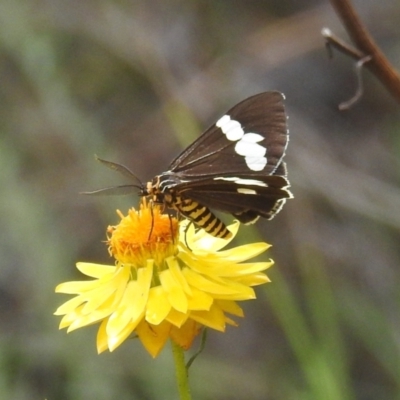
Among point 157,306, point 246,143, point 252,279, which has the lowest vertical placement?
point 157,306

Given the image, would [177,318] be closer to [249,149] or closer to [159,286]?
[159,286]

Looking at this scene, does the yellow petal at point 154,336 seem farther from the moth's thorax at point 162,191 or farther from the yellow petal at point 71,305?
the moth's thorax at point 162,191

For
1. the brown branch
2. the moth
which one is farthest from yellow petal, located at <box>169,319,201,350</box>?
the brown branch

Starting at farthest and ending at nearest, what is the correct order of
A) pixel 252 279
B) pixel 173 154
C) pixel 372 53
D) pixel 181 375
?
1. pixel 173 154
2. pixel 372 53
3. pixel 252 279
4. pixel 181 375

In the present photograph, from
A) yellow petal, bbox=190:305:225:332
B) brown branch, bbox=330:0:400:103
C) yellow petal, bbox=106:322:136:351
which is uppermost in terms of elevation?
brown branch, bbox=330:0:400:103

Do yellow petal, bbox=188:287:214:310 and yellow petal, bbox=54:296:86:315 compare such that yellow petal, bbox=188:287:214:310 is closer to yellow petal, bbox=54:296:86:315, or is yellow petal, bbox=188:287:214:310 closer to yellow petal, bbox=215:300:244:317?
yellow petal, bbox=215:300:244:317

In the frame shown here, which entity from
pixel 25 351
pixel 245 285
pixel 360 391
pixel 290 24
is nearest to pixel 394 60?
pixel 290 24

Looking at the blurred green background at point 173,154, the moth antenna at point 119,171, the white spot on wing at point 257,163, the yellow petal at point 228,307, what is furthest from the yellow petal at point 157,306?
the blurred green background at point 173,154

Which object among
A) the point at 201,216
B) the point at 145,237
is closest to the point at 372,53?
the point at 201,216
